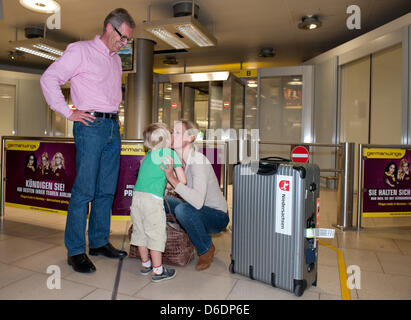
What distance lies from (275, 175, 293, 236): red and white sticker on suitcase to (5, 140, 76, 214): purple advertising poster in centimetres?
235

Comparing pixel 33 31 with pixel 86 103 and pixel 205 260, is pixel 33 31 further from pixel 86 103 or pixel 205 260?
pixel 205 260

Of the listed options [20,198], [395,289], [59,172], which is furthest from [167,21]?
[395,289]

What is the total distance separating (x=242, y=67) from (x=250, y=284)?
29.8 ft

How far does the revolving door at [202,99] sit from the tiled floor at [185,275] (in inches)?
218

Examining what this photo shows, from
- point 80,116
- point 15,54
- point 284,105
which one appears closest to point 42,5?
point 15,54

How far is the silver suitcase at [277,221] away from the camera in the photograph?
1901mm

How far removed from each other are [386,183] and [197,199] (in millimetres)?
2775

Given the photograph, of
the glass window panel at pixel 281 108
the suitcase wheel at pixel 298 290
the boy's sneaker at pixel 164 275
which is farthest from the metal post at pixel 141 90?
the suitcase wheel at pixel 298 290

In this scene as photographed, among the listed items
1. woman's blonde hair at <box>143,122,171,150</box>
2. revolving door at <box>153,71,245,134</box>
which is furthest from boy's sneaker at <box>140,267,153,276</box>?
Answer: revolving door at <box>153,71,245,134</box>

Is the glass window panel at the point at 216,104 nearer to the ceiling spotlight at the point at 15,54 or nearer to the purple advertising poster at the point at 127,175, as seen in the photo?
the ceiling spotlight at the point at 15,54

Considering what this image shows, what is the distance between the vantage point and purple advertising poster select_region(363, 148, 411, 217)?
12.5 ft

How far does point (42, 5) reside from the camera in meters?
5.69

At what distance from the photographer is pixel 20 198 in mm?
3842
